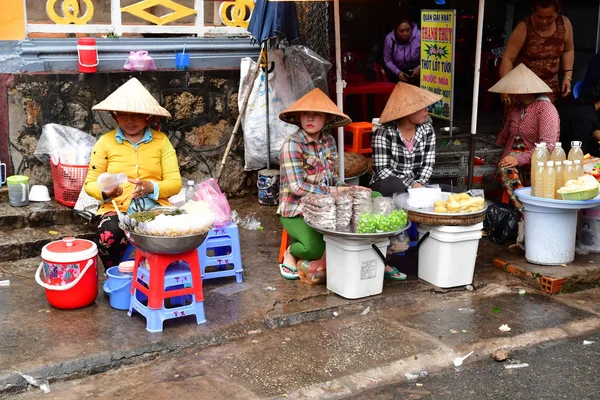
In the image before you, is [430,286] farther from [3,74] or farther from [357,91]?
[3,74]

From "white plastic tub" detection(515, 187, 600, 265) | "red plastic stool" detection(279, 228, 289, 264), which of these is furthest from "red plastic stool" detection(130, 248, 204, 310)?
"white plastic tub" detection(515, 187, 600, 265)

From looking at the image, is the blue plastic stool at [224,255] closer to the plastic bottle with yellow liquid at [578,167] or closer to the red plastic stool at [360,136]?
the red plastic stool at [360,136]

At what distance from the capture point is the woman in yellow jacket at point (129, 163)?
5.78 meters

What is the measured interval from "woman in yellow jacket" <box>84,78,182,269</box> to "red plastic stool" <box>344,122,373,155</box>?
294 centimetres

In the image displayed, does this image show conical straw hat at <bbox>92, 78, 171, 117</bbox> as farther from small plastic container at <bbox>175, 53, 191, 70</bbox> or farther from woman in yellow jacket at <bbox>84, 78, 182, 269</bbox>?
small plastic container at <bbox>175, 53, 191, 70</bbox>

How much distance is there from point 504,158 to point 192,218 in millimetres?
3684

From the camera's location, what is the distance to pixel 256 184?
8.91 metres

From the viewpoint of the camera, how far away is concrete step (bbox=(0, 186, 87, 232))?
6953 millimetres

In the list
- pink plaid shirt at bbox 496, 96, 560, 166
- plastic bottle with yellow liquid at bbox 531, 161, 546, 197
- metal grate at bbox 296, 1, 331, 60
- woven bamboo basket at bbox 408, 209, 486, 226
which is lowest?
woven bamboo basket at bbox 408, 209, 486, 226

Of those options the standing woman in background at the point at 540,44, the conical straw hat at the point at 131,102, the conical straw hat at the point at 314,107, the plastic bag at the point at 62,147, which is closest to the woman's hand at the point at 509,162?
the standing woman in background at the point at 540,44

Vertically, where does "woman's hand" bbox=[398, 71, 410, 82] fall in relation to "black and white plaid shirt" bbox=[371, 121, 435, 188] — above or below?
above

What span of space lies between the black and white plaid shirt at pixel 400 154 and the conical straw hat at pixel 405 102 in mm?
158

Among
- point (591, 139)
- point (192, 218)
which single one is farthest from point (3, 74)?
point (591, 139)

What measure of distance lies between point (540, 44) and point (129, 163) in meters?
4.84
